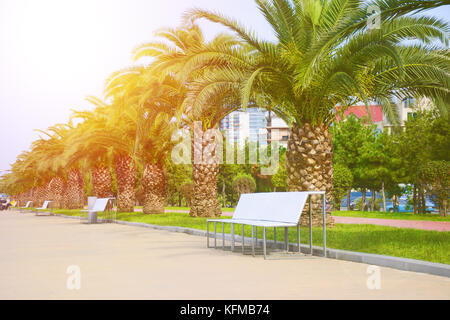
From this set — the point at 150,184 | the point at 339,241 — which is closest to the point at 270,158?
the point at 150,184

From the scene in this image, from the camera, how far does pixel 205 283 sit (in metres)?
6.71

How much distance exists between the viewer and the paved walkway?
19.7 ft

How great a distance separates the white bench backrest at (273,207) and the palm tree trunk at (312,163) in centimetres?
367

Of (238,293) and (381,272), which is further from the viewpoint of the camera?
(381,272)

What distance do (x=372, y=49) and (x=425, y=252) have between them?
5.42 m

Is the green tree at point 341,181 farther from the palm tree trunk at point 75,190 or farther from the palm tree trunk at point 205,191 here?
the palm tree trunk at point 75,190

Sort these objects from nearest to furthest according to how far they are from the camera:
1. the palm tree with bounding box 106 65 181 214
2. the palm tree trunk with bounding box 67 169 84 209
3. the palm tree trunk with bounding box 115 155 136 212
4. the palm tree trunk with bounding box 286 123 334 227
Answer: the palm tree trunk with bounding box 286 123 334 227
the palm tree with bounding box 106 65 181 214
the palm tree trunk with bounding box 115 155 136 212
the palm tree trunk with bounding box 67 169 84 209

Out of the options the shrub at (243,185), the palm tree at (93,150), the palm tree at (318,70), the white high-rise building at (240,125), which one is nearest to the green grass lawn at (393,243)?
the palm tree at (318,70)

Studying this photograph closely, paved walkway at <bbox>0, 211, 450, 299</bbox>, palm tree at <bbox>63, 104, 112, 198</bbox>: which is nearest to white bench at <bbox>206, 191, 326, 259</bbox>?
paved walkway at <bbox>0, 211, 450, 299</bbox>

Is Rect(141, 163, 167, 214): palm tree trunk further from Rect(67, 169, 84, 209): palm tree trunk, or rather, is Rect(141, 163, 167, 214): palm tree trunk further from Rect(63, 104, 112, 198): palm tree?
Rect(67, 169, 84, 209): palm tree trunk

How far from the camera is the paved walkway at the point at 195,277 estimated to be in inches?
236

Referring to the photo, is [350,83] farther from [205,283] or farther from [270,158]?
[270,158]

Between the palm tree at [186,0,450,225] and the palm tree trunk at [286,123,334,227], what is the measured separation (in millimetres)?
28

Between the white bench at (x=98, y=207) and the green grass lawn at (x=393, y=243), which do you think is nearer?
the green grass lawn at (x=393, y=243)
